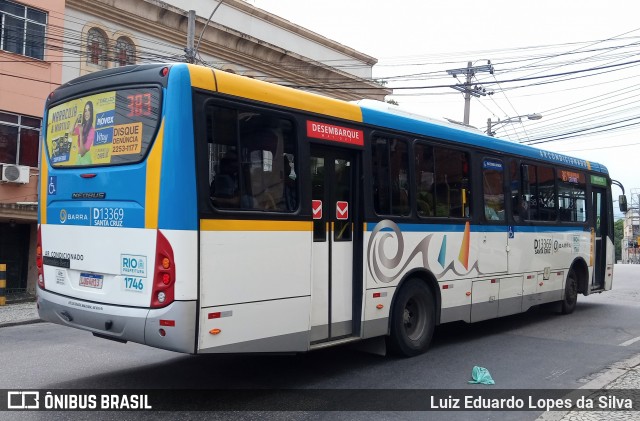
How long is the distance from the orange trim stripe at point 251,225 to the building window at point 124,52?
46.7 feet

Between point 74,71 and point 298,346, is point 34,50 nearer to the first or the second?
point 74,71

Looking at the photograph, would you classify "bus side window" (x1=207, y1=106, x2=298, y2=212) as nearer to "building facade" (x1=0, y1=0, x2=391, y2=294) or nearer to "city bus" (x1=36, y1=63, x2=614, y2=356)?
"city bus" (x1=36, y1=63, x2=614, y2=356)

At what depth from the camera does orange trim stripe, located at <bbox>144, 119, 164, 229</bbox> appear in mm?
5199

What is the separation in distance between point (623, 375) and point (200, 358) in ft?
16.7

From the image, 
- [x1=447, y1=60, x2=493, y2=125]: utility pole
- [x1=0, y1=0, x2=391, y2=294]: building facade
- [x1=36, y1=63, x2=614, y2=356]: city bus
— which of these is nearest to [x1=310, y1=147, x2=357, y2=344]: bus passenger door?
[x1=36, y1=63, x2=614, y2=356]: city bus

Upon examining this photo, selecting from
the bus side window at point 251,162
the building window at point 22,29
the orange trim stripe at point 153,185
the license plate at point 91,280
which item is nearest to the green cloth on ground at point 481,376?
the bus side window at point 251,162

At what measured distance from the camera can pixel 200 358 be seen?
25.1 feet

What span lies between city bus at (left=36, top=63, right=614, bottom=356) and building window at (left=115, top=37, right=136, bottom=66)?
12.8m

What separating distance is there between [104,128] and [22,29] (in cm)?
1265

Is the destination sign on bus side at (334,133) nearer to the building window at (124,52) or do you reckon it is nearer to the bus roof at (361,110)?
the bus roof at (361,110)

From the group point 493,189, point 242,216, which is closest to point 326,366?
point 242,216

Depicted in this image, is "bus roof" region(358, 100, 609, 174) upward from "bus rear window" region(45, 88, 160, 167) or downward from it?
upward

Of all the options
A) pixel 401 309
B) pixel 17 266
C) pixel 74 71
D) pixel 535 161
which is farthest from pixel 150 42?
pixel 401 309

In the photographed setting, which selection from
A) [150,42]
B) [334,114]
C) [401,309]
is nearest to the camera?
[334,114]
